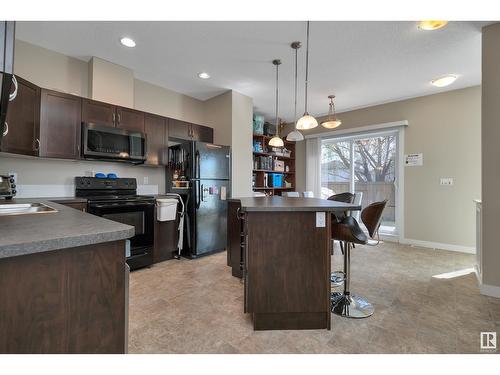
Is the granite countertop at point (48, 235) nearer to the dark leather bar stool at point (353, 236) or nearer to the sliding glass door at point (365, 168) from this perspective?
the dark leather bar stool at point (353, 236)

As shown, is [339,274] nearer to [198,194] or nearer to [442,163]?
[198,194]

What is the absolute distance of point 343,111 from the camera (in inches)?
197

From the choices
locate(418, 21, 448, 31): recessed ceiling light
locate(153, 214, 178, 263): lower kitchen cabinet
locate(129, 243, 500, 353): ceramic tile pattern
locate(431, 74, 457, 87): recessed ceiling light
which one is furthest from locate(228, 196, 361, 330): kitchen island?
locate(431, 74, 457, 87): recessed ceiling light

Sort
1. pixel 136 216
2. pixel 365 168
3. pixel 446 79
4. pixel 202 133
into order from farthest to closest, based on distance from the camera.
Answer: pixel 365 168 → pixel 202 133 → pixel 446 79 → pixel 136 216

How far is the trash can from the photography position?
3.17 meters

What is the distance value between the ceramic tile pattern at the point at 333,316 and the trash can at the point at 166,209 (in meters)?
0.66

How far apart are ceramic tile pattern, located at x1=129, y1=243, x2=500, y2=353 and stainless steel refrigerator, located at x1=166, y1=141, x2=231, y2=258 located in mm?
550

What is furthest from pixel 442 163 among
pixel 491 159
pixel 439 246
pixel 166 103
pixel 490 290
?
pixel 166 103

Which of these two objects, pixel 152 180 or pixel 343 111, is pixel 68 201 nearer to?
pixel 152 180

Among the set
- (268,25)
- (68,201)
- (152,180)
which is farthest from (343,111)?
(68,201)

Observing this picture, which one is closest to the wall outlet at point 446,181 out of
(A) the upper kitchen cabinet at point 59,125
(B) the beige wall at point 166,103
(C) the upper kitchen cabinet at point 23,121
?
(B) the beige wall at point 166,103

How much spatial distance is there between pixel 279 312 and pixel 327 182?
4212 mm

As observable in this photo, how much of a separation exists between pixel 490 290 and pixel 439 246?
1.88 metres

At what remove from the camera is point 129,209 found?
2826 millimetres
